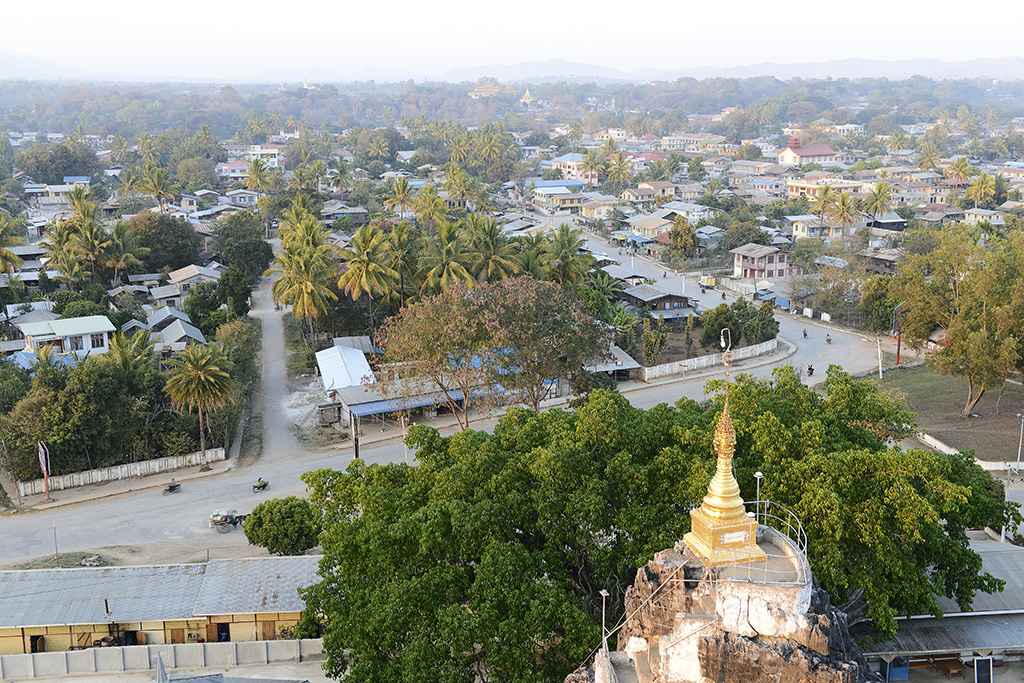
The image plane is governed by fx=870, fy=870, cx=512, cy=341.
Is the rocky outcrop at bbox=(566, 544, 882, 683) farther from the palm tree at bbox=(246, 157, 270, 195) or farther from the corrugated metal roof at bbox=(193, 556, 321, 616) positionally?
the palm tree at bbox=(246, 157, 270, 195)

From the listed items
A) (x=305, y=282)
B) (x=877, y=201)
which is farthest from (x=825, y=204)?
(x=305, y=282)

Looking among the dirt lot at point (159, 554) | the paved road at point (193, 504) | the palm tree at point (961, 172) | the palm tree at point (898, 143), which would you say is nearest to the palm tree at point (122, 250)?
the paved road at point (193, 504)

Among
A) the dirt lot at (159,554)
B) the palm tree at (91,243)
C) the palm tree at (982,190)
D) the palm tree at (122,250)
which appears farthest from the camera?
Answer: the palm tree at (982,190)

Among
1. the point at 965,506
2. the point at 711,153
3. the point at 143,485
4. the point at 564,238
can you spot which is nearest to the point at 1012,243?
the point at 564,238

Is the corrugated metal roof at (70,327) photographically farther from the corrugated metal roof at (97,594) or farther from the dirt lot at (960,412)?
the dirt lot at (960,412)

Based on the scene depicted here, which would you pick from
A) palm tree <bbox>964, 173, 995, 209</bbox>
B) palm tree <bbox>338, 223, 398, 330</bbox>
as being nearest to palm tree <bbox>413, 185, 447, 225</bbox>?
palm tree <bbox>338, 223, 398, 330</bbox>

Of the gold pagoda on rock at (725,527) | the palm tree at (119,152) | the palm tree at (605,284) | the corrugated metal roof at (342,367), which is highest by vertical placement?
the palm tree at (119,152)

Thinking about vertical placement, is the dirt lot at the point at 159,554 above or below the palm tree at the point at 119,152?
below

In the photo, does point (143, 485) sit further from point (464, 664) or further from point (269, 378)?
point (464, 664)
